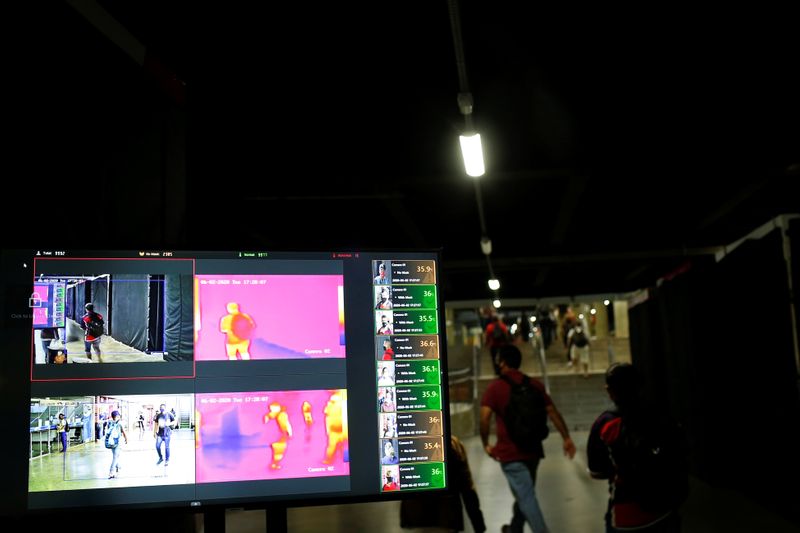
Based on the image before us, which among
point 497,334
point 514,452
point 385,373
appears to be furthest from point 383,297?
point 497,334

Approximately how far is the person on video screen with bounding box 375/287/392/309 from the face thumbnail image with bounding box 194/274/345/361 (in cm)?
11

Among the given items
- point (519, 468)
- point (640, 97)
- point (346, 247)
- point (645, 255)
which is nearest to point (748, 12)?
point (640, 97)

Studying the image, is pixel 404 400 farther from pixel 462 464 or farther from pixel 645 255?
pixel 645 255

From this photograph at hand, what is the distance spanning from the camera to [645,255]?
13.3m

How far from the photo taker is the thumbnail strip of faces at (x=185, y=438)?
5.78ft

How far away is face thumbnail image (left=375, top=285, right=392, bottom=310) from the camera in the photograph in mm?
1991

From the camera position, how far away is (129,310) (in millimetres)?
1832

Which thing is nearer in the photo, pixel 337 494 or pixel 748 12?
pixel 337 494

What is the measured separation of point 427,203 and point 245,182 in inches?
121

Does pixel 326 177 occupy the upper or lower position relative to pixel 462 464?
upper

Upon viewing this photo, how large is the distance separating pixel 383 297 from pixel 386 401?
29cm

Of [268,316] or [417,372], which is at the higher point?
[268,316]

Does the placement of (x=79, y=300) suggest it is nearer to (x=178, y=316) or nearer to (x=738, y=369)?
(x=178, y=316)

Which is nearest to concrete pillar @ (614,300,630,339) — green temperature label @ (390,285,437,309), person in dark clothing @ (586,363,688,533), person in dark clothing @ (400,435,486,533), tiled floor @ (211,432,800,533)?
tiled floor @ (211,432,800,533)
